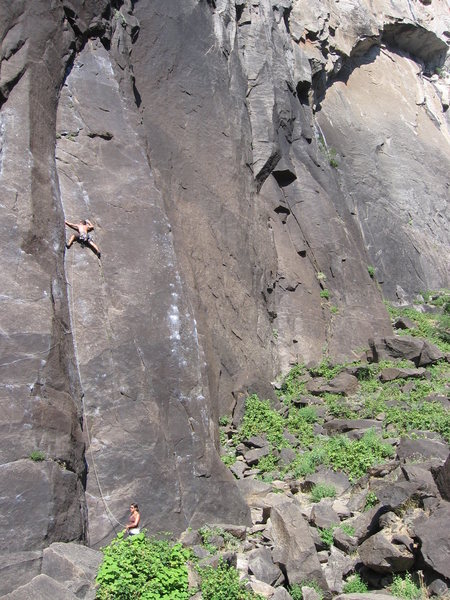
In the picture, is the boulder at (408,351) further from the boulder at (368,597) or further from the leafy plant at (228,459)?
the boulder at (368,597)

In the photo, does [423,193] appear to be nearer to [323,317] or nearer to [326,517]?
[323,317]

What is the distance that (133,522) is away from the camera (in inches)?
306

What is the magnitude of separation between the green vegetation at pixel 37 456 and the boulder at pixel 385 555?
11.6ft

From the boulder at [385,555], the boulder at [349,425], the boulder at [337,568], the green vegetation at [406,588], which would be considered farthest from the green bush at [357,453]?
the green vegetation at [406,588]

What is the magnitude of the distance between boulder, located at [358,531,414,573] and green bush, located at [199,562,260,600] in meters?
1.24

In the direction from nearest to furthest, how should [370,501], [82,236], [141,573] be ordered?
1. [141,573]
2. [370,501]
3. [82,236]

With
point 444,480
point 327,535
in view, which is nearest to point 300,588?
point 327,535

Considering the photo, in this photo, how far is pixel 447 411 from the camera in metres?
11.8

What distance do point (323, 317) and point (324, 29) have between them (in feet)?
39.6

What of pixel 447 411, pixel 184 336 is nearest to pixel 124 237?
pixel 184 336

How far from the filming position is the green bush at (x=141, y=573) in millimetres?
6145

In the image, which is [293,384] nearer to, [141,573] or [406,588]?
[406,588]

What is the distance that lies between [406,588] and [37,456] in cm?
395

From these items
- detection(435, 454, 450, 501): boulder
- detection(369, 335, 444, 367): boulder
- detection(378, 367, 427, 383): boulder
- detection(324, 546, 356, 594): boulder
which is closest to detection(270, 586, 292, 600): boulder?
detection(324, 546, 356, 594): boulder
